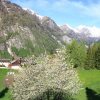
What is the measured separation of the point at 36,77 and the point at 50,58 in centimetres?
693

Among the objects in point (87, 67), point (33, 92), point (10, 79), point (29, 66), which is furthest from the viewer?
point (87, 67)

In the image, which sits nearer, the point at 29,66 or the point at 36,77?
the point at 36,77

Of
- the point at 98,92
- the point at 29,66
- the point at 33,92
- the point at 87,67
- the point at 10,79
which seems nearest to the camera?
the point at 33,92

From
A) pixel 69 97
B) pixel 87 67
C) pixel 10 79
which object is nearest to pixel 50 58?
pixel 69 97

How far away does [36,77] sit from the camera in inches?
1882

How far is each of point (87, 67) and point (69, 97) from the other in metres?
86.5

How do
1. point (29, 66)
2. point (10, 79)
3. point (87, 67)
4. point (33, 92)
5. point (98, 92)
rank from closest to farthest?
point (33, 92) → point (29, 66) → point (98, 92) → point (10, 79) → point (87, 67)

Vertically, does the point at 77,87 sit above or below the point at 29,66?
below

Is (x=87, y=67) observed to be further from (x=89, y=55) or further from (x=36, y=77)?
(x=36, y=77)

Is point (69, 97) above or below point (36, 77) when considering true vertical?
below

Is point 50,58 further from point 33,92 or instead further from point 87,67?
point 87,67

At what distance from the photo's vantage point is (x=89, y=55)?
141750 millimetres

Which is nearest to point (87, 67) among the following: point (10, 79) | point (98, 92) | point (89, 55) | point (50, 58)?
point (89, 55)

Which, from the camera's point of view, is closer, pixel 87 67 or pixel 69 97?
pixel 69 97
